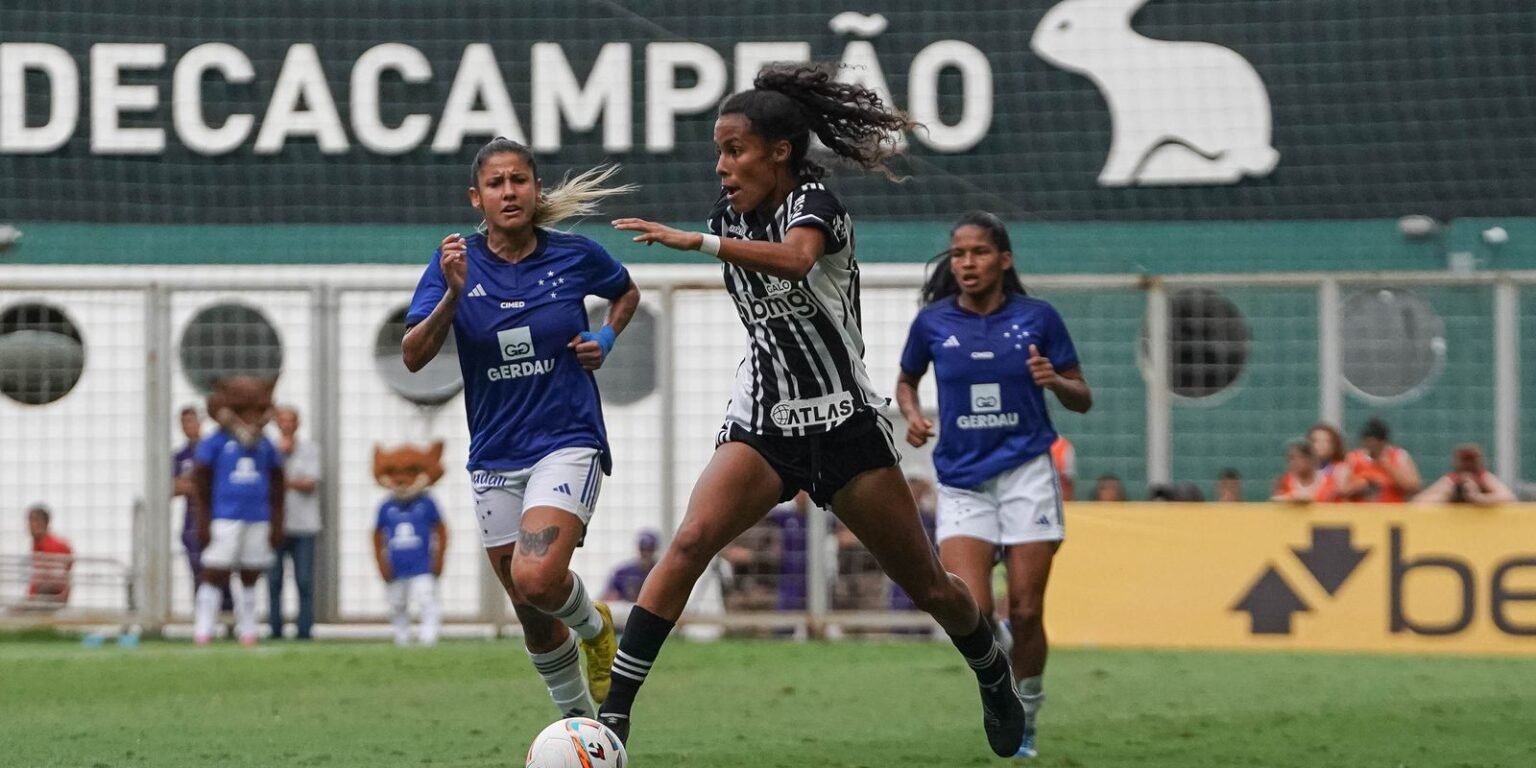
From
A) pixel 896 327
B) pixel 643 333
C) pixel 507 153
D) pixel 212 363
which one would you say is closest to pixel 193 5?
pixel 212 363

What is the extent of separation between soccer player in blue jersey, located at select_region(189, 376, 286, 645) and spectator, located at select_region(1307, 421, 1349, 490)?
7.93 meters

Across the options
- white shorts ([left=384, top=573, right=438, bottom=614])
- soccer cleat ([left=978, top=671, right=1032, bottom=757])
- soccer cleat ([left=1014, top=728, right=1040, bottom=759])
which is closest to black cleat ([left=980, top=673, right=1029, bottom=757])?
soccer cleat ([left=978, top=671, right=1032, bottom=757])

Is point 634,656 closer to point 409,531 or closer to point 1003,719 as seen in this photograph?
point 1003,719

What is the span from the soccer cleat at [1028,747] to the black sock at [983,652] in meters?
0.69

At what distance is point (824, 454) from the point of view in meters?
8.14

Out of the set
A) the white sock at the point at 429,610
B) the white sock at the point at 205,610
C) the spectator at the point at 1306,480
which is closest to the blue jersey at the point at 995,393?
the spectator at the point at 1306,480

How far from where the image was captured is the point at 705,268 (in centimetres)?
2014

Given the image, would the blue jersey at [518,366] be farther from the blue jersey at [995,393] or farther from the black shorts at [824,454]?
the blue jersey at [995,393]

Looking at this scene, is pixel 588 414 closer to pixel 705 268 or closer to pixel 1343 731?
pixel 1343 731

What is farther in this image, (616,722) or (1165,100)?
(1165,100)

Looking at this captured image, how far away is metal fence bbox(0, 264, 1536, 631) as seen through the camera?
18.3m

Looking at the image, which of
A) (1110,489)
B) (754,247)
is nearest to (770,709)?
(754,247)

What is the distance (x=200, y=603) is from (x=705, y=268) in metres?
5.16

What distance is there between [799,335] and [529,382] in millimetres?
1455
